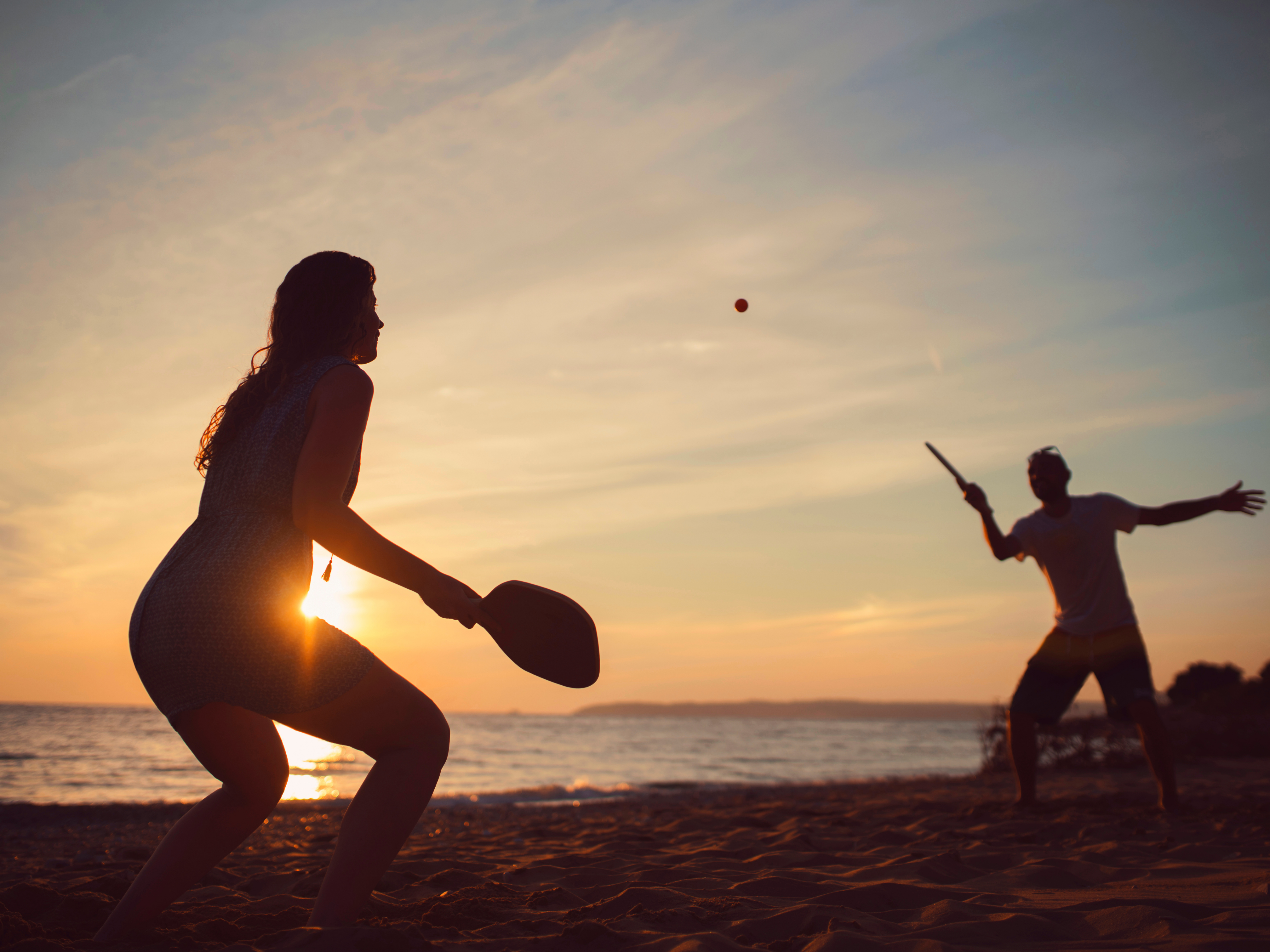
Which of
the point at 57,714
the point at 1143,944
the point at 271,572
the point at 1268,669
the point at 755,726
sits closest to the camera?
the point at 271,572

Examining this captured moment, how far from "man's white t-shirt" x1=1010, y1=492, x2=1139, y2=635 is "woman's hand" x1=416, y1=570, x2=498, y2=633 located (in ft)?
14.7

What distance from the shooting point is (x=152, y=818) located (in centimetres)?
658

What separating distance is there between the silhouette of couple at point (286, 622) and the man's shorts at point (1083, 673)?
445 cm

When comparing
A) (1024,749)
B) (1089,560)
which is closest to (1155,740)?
(1024,749)

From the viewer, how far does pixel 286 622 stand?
1942mm

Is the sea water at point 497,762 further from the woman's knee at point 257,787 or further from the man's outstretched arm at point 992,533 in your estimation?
the man's outstretched arm at point 992,533

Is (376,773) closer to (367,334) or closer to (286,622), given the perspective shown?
(286,622)

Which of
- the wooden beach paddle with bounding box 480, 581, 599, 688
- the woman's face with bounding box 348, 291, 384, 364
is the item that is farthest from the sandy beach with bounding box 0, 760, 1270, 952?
the woman's face with bounding box 348, 291, 384, 364

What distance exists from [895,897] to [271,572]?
2381 mm

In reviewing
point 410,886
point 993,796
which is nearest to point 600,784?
point 993,796

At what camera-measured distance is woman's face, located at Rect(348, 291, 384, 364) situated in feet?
7.57

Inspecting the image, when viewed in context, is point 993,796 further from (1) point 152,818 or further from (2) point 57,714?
(2) point 57,714

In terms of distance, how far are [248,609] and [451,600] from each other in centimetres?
46

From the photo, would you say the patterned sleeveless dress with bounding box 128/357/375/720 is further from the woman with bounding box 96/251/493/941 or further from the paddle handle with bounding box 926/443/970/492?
the paddle handle with bounding box 926/443/970/492
